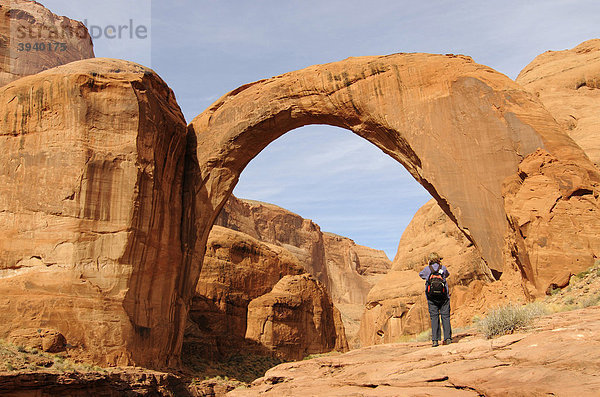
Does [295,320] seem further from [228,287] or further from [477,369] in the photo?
[477,369]

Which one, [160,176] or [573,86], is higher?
[573,86]

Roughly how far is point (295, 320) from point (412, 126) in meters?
12.6

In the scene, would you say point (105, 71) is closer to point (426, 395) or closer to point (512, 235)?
point (512, 235)

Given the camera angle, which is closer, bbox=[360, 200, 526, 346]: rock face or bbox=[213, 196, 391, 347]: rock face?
bbox=[360, 200, 526, 346]: rock face

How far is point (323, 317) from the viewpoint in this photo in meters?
25.7

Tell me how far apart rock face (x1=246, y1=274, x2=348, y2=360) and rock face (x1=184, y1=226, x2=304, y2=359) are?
55 centimetres

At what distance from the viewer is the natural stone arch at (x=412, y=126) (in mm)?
12844

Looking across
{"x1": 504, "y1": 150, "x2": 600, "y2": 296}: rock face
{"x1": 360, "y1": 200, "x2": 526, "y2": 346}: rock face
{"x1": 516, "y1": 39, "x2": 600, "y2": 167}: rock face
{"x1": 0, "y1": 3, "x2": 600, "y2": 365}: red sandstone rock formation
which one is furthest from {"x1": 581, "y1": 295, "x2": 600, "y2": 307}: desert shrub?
{"x1": 360, "y1": 200, "x2": 526, "y2": 346}: rock face

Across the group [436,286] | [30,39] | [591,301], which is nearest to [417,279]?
[591,301]

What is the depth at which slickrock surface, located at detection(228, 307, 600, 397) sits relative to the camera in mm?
4852

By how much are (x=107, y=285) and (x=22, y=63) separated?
2820 cm

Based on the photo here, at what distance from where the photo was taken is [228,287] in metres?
23.4

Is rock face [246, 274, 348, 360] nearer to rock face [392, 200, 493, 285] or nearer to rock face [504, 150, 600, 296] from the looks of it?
rock face [392, 200, 493, 285]

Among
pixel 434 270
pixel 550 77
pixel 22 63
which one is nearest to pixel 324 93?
pixel 434 270
